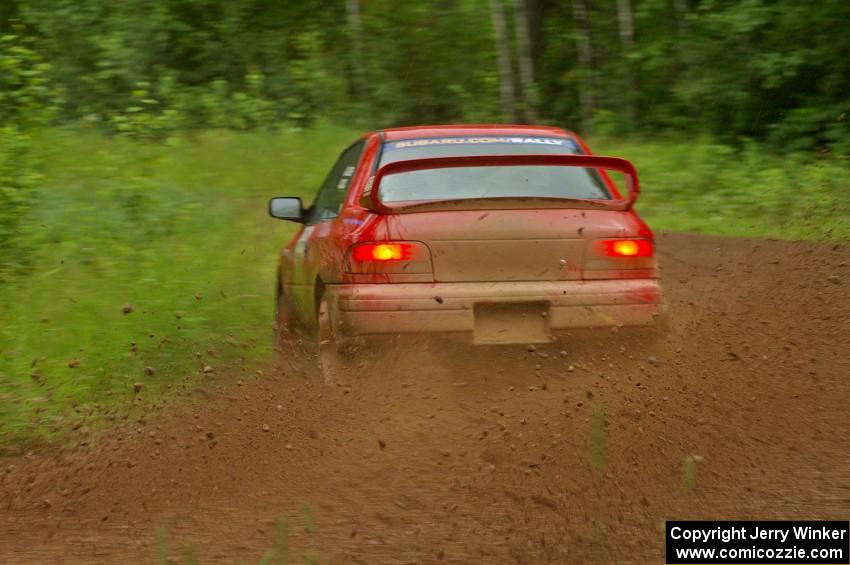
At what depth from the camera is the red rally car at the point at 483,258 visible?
5672 millimetres

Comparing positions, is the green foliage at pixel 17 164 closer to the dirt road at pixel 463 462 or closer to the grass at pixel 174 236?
the grass at pixel 174 236

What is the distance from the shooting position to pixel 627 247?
5.95 m

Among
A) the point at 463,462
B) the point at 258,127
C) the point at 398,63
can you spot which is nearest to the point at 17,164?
the point at 463,462

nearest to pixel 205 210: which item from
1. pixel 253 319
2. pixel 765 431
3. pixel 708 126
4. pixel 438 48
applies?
pixel 253 319

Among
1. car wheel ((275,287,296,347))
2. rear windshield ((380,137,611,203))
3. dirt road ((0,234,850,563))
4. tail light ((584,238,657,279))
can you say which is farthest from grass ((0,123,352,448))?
tail light ((584,238,657,279))

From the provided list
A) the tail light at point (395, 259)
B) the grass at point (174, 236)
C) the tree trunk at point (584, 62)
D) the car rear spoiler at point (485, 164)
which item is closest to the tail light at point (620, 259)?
the car rear spoiler at point (485, 164)

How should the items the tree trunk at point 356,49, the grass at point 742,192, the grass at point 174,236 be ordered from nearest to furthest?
the grass at point 174,236 < the grass at point 742,192 < the tree trunk at point 356,49

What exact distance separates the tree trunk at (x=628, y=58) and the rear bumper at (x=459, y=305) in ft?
50.3

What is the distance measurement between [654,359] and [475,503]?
1.82m

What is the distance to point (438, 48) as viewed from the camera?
23422 mm

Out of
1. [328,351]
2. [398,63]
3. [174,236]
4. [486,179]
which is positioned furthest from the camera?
[398,63]

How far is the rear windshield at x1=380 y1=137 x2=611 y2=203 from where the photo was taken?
6.05 m

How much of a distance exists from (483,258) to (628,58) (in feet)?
52.1

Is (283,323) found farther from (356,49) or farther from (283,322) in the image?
(356,49)
